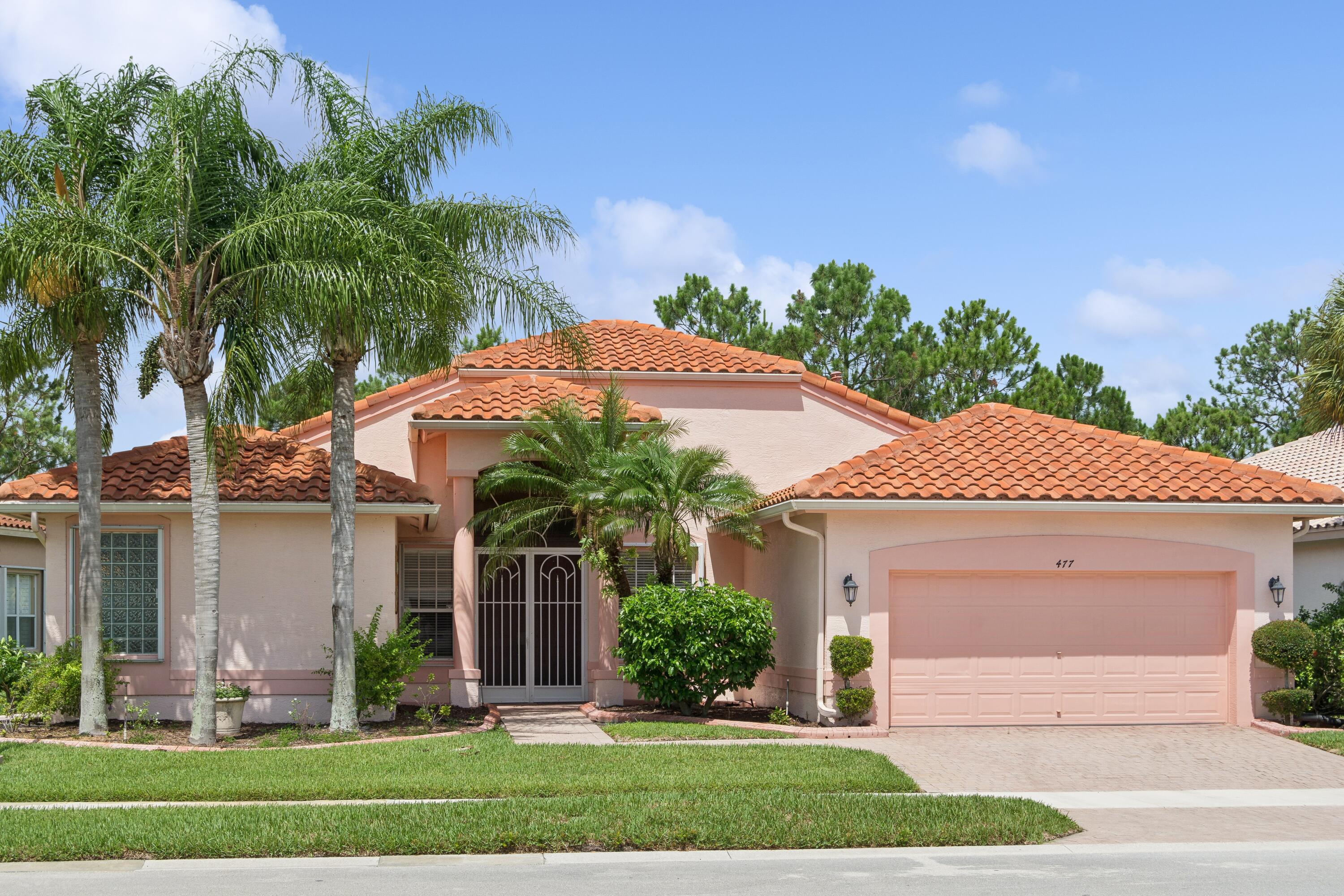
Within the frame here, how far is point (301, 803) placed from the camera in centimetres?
1105

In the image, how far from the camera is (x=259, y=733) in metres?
15.9

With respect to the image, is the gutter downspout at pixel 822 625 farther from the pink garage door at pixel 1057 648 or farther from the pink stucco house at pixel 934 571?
the pink garage door at pixel 1057 648

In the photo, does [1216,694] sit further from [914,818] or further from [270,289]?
[270,289]

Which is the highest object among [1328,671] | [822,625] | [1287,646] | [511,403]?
[511,403]

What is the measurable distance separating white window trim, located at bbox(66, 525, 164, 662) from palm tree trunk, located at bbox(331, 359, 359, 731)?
2.88 metres

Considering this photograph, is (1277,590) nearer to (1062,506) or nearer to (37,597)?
(1062,506)

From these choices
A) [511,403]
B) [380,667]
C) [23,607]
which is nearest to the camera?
[380,667]

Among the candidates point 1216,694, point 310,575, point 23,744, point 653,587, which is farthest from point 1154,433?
point 23,744

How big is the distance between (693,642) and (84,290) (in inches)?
346

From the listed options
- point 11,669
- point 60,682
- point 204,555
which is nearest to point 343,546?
point 204,555

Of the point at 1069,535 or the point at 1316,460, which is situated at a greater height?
the point at 1316,460

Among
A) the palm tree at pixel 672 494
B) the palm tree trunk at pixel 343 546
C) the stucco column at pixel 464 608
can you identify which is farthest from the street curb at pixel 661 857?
the stucco column at pixel 464 608

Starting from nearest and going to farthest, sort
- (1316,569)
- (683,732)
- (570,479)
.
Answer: (683,732) < (570,479) < (1316,569)

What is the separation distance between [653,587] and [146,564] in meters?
6.98
